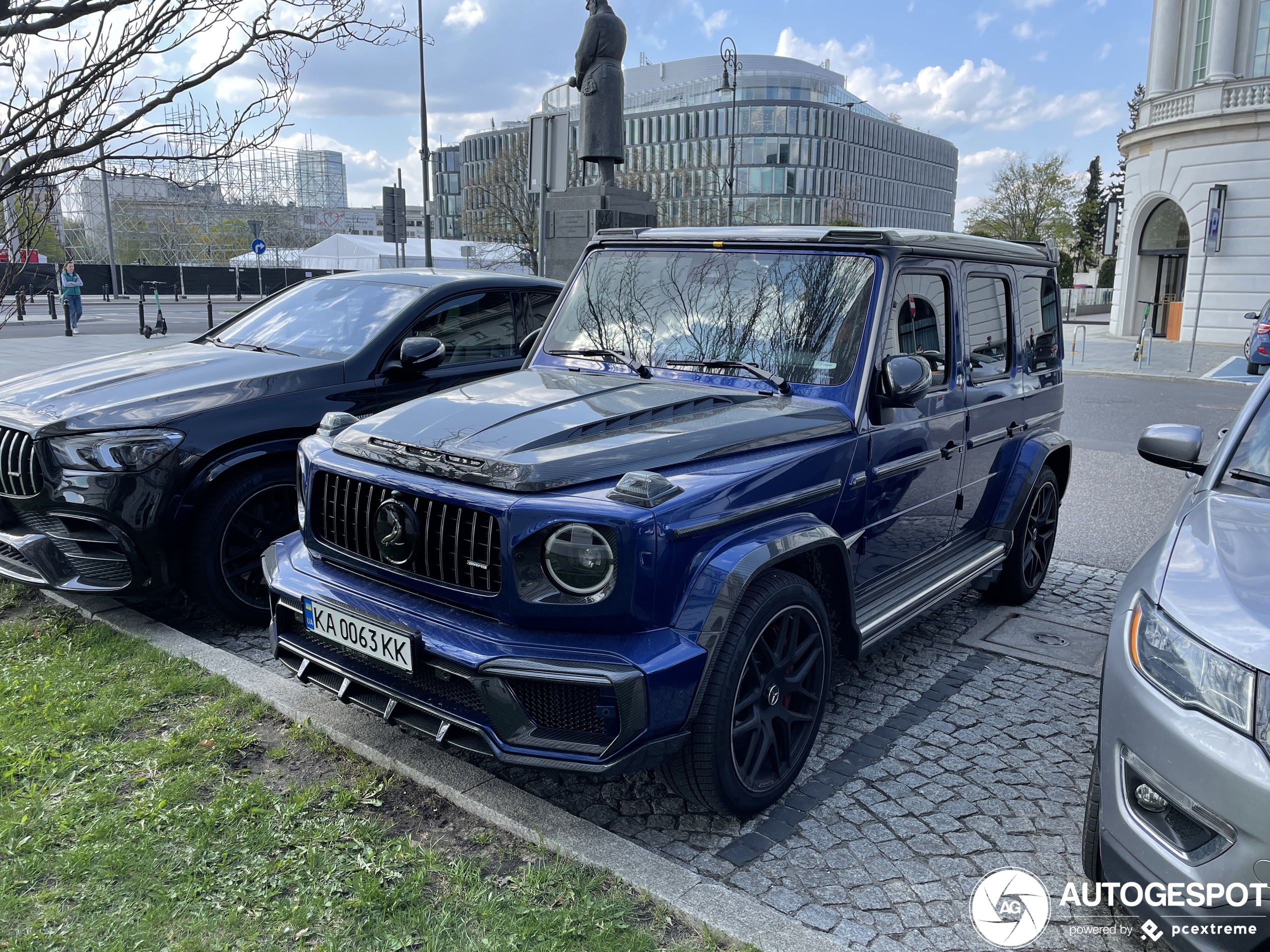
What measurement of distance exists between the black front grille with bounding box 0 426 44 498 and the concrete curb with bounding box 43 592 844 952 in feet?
2.80

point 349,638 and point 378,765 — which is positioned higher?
point 349,638

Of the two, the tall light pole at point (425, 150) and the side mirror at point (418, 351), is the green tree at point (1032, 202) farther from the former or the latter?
the side mirror at point (418, 351)

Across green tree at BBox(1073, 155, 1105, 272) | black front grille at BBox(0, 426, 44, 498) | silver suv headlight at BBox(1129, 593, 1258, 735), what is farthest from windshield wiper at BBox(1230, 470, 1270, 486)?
green tree at BBox(1073, 155, 1105, 272)

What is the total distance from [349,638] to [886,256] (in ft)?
8.49

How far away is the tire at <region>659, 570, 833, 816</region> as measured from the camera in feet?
9.63

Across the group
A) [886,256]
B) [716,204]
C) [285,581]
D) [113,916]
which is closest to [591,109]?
[886,256]

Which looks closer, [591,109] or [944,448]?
[944,448]

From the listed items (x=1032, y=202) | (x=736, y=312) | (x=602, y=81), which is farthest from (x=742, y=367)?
(x=1032, y=202)

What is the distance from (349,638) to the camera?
319 cm

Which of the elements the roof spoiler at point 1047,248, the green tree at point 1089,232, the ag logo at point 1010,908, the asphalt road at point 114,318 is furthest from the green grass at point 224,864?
the green tree at point 1089,232

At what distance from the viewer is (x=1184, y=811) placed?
219cm

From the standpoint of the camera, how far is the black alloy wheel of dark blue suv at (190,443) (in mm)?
4422

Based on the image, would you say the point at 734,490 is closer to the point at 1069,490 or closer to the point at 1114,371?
the point at 1069,490
